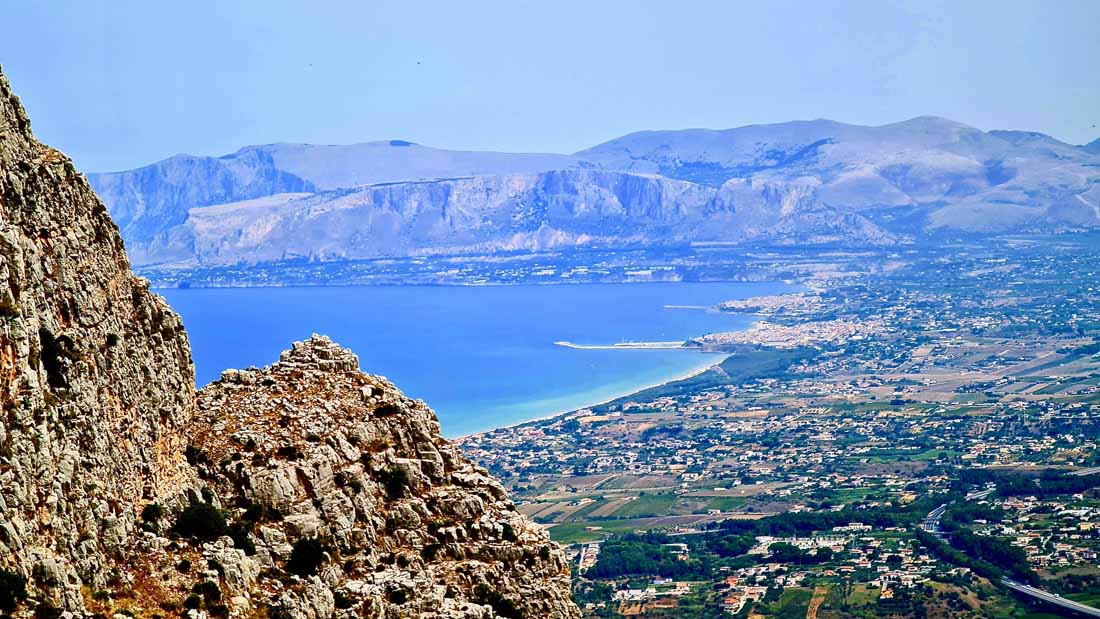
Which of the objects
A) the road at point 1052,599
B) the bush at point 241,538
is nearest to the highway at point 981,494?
the road at point 1052,599

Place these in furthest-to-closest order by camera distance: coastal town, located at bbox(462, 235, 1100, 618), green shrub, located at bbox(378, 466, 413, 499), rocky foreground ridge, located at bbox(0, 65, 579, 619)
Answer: coastal town, located at bbox(462, 235, 1100, 618)
green shrub, located at bbox(378, 466, 413, 499)
rocky foreground ridge, located at bbox(0, 65, 579, 619)

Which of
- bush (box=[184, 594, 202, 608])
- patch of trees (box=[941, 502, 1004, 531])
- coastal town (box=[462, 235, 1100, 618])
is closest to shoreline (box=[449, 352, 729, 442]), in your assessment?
coastal town (box=[462, 235, 1100, 618])

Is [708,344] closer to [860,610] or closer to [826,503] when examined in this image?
[826,503]

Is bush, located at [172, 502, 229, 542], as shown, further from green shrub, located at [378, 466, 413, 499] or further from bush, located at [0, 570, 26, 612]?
bush, located at [0, 570, 26, 612]

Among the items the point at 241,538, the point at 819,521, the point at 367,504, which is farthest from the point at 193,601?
the point at 819,521

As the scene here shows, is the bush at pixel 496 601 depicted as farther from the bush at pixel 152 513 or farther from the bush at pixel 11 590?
the bush at pixel 11 590

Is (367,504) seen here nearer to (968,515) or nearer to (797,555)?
(797,555)

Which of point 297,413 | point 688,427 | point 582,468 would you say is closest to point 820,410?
point 688,427
